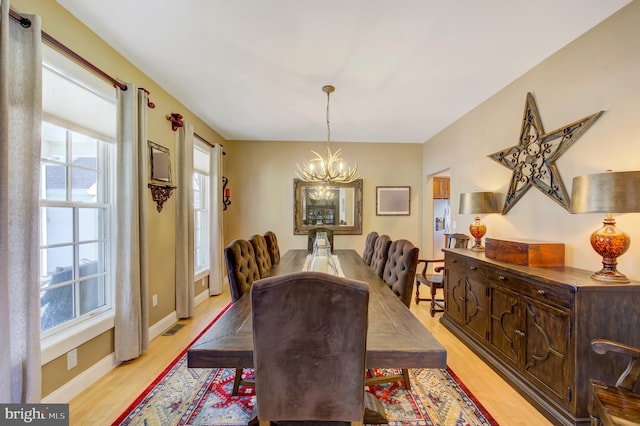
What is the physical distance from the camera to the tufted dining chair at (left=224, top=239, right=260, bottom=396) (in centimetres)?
200

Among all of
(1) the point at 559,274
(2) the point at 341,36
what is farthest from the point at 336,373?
(2) the point at 341,36

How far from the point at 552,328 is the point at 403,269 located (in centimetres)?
100

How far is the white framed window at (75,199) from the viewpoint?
1968mm

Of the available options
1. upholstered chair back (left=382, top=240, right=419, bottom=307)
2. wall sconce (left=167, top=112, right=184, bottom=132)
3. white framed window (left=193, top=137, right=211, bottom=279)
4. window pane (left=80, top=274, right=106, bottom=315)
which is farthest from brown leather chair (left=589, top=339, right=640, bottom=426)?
white framed window (left=193, top=137, right=211, bottom=279)

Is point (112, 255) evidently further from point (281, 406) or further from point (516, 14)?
point (516, 14)

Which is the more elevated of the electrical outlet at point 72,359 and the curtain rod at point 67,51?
the curtain rod at point 67,51

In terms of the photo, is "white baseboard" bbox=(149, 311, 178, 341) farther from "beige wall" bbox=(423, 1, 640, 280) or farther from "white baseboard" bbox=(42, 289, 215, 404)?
"beige wall" bbox=(423, 1, 640, 280)

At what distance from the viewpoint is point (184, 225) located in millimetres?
3502

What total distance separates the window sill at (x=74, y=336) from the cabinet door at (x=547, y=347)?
3297 millimetres

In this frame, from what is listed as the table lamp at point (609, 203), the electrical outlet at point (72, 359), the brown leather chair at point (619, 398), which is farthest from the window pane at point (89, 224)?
the table lamp at point (609, 203)

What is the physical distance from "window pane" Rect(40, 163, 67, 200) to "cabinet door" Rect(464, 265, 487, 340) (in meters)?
3.55

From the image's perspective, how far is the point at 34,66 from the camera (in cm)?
162

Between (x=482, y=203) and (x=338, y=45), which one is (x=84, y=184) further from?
(x=482, y=203)

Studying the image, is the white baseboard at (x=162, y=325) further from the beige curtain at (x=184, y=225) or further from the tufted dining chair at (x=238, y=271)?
the tufted dining chair at (x=238, y=271)
